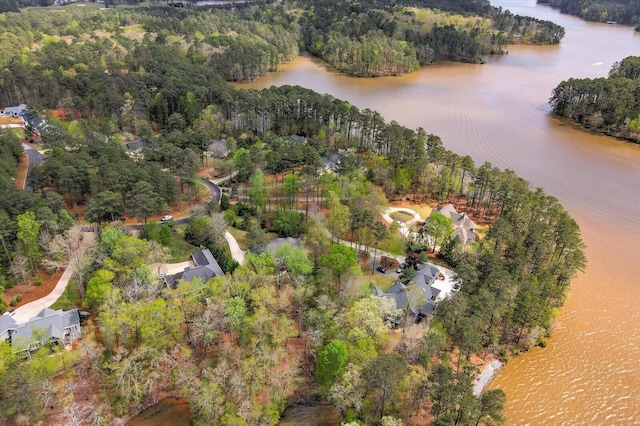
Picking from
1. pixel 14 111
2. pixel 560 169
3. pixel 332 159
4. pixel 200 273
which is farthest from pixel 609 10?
pixel 14 111

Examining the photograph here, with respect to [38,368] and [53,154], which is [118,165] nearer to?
[53,154]

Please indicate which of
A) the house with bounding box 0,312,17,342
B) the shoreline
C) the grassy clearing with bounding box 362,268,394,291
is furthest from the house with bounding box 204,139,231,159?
the shoreline

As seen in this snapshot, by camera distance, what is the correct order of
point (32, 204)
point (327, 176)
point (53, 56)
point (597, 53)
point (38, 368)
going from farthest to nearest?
point (597, 53)
point (53, 56)
point (327, 176)
point (32, 204)
point (38, 368)

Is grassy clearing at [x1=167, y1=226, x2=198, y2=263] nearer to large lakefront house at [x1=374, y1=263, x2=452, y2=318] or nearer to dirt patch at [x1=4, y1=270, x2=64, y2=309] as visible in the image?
dirt patch at [x1=4, y1=270, x2=64, y2=309]

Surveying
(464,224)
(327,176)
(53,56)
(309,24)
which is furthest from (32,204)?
(309,24)

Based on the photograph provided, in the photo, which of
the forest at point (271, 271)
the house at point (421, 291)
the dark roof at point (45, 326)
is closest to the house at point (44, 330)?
the dark roof at point (45, 326)

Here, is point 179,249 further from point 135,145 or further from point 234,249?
point 135,145
